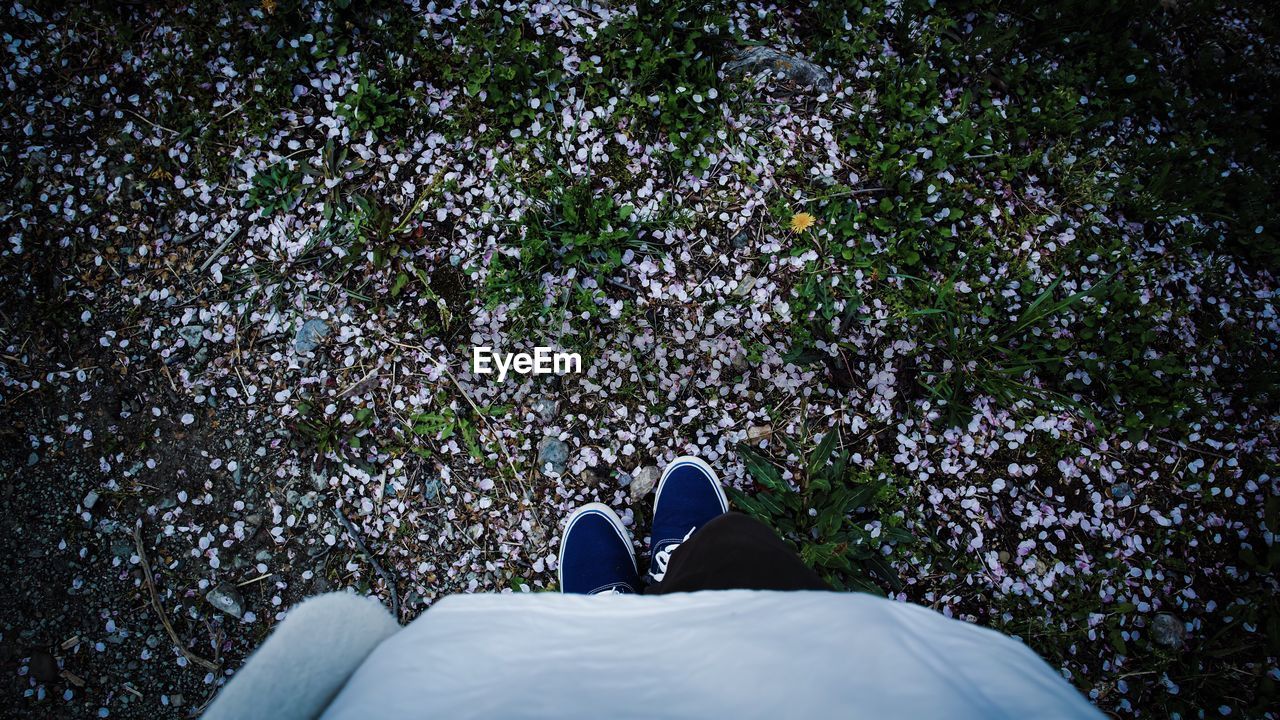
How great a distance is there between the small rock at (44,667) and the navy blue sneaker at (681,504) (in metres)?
3.14

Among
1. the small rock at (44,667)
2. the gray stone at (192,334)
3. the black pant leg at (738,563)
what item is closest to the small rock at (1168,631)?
the black pant leg at (738,563)

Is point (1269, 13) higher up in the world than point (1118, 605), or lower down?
higher up

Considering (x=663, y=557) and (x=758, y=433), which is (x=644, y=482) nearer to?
(x=663, y=557)

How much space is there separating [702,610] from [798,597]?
26 centimetres

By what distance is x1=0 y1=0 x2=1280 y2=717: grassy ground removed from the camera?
2879 millimetres

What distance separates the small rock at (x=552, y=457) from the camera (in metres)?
3.00

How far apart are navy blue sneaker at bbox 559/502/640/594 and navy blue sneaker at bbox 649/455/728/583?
0.54ft

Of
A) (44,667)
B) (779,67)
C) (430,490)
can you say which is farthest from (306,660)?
(779,67)

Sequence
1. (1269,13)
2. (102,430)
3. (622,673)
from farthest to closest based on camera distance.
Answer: (1269,13) < (102,430) < (622,673)

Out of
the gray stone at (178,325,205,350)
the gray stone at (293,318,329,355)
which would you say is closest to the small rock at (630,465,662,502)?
the gray stone at (293,318,329,355)

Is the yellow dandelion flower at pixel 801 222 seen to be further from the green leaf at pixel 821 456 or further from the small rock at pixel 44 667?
the small rock at pixel 44 667

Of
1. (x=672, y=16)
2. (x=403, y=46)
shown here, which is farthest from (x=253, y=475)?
(x=672, y=16)

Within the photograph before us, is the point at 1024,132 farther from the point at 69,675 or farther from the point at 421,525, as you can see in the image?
the point at 69,675

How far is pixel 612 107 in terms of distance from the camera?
3207 millimetres
